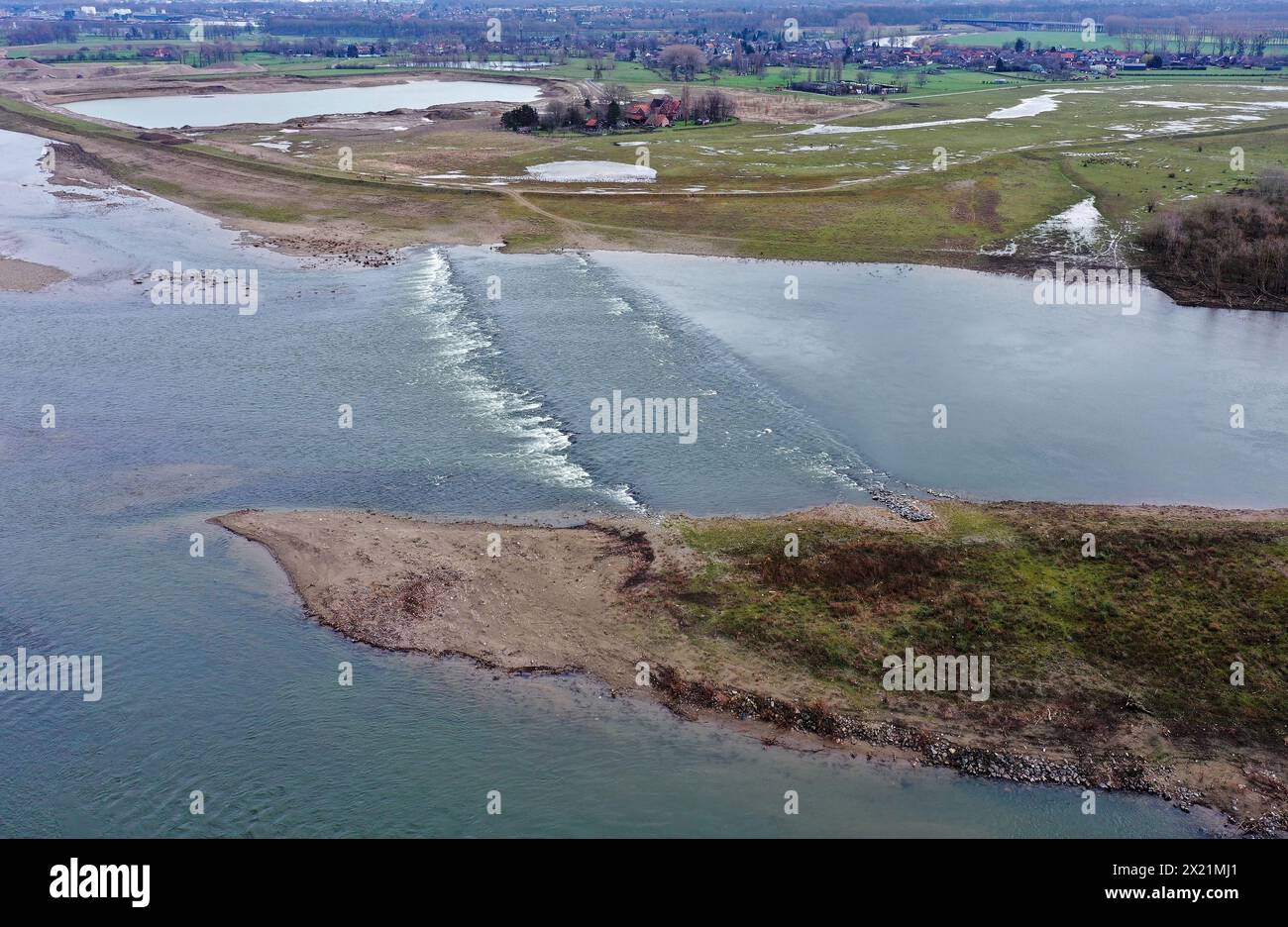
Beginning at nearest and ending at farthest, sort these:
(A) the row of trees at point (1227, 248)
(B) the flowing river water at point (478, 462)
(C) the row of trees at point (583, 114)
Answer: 1. (B) the flowing river water at point (478, 462)
2. (A) the row of trees at point (1227, 248)
3. (C) the row of trees at point (583, 114)

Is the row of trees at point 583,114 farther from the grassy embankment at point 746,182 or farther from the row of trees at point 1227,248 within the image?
the row of trees at point 1227,248

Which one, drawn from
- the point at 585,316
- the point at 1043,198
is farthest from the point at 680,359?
the point at 1043,198

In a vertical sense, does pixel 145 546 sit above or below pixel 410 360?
below

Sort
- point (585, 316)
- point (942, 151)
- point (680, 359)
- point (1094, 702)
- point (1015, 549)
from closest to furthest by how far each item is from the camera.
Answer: point (1094, 702), point (1015, 549), point (680, 359), point (585, 316), point (942, 151)

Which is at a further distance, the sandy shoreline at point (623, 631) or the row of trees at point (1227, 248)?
the row of trees at point (1227, 248)

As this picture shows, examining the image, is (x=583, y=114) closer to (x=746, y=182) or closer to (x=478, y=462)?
(x=746, y=182)

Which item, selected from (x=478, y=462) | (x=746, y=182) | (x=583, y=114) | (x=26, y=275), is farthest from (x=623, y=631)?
(x=583, y=114)

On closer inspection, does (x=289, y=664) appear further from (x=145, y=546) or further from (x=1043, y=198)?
(x=1043, y=198)

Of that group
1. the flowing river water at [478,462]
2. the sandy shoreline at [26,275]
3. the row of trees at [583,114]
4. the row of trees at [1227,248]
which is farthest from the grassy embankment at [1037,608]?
the row of trees at [583,114]
